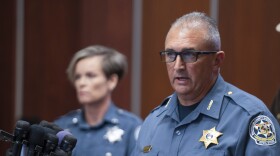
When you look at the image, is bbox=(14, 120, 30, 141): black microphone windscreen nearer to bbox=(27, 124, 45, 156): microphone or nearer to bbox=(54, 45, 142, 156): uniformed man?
bbox=(27, 124, 45, 156): microphone

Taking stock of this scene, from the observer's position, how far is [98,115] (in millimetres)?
3494

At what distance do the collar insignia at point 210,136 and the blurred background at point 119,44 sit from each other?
1.36 meters

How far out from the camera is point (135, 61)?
13.5 ft

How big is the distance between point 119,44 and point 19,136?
228 centimetres

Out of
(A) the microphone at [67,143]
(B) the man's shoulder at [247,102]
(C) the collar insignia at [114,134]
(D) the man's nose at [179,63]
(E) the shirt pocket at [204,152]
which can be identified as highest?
(D) the man's nose at [179,63]

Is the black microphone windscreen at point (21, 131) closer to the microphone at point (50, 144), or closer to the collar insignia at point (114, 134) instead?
the microphone at point (50, 144)

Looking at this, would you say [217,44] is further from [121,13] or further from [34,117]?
[34,117]

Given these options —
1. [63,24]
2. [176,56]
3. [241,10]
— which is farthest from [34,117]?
[176,56]

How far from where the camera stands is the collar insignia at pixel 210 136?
6.97 ft

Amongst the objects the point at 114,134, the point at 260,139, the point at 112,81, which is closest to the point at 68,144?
the point at 260,139

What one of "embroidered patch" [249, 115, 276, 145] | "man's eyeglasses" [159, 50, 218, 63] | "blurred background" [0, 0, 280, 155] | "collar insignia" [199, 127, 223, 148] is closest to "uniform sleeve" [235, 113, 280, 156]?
"embroidered patch" [249, 115, 276, 145]

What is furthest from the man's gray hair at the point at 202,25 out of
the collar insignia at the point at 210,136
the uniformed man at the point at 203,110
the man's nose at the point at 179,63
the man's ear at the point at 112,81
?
the man's ear at the point at 112,81

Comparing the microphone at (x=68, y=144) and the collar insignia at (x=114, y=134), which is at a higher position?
the microphone at (x=68, y=144)

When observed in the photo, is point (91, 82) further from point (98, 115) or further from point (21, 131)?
point (21, 131)
